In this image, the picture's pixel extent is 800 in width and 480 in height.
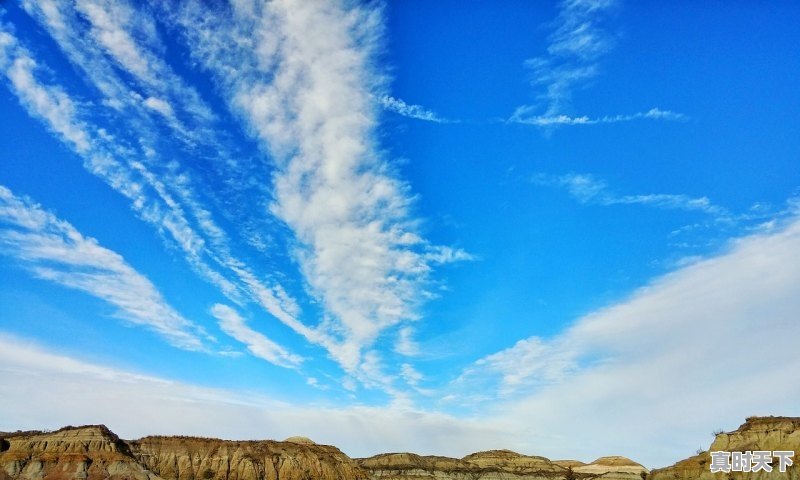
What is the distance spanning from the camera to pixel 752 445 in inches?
4668

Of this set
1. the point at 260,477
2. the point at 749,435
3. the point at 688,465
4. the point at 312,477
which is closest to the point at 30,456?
the point at 260,477

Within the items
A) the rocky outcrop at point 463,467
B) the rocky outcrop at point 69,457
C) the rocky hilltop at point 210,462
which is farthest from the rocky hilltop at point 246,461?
the rocky outcrop at point 463,467

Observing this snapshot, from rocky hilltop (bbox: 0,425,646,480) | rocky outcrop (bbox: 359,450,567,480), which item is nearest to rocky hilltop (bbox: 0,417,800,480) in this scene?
rocky hilltop (bbox: 0,425,646,480)

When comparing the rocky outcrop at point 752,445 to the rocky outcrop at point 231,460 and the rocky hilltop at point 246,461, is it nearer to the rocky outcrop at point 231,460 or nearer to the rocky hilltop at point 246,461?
the rocky hilltop at point 246,461

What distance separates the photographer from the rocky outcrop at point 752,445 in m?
106

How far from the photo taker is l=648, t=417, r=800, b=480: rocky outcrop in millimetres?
105975

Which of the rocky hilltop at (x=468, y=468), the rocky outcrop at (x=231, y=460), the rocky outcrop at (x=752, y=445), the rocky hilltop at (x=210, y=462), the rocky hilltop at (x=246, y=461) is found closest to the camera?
the rocky outcrop at (x=752, y=445)

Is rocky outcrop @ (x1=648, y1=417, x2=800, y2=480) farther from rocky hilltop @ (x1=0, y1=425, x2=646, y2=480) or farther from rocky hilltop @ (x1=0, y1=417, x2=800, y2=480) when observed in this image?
rocky hilltop @ (x1=0, y1=425, x2=646, y2=480)

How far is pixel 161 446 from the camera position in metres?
144

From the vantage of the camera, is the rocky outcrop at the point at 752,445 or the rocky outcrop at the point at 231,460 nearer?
the rocky outcrop at the point at 752,445

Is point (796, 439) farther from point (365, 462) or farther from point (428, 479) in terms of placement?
point (365, 462)

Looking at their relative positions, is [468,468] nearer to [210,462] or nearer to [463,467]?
A: [463,467]

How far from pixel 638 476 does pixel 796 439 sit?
5883 centimetres

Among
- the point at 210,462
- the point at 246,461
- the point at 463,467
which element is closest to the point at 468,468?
the point at 463,467
